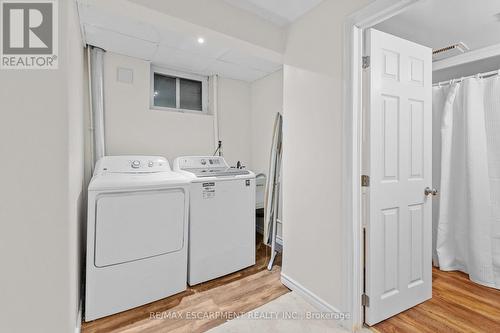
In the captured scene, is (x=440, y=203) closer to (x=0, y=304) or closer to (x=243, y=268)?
(x=243, y=268)

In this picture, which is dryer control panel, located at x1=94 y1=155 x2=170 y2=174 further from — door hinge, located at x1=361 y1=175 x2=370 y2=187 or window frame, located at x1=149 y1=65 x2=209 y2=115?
door hinge, located at x1=361 y1=175 x2=370 y2=187

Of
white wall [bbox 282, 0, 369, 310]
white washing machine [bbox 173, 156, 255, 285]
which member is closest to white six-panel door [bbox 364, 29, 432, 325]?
white wall [bbox 282, 0, 369, 310]

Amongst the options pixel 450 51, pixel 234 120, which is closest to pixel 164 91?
pixel 234 120

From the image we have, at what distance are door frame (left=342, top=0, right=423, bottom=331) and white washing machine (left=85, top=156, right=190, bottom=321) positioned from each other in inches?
53.1

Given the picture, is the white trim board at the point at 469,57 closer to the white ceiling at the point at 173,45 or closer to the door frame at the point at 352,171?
the door frame at the point at 352,171

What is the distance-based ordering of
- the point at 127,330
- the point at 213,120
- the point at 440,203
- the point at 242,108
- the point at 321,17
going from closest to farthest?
the point at 127,330 → the point at 321,17 → the point at 440,203 → the point at 213,120 → the point at 242,108

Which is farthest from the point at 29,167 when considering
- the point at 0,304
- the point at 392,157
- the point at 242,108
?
the point at 242,108

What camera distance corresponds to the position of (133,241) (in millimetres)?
1781

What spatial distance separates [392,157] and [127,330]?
227 centimetres

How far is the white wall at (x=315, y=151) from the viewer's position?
5.27ft

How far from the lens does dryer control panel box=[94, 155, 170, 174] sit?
2.17m

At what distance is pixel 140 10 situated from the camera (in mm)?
1438

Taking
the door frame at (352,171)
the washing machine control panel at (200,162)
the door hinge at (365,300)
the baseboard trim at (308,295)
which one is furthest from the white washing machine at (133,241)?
the door hinge at (365,300)

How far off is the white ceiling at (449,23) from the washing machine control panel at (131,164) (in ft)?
8.20
